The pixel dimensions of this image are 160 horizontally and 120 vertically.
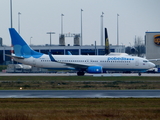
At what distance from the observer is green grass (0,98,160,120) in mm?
17781

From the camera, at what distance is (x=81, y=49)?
104 meters

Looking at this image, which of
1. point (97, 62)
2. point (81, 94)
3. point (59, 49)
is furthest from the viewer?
point (59, 49)

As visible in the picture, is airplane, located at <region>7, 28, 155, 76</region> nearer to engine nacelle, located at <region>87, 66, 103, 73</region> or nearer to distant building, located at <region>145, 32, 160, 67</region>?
engine nacelle, located at <region>87, 66, 103, 73</region>

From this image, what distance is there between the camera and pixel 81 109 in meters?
20.5

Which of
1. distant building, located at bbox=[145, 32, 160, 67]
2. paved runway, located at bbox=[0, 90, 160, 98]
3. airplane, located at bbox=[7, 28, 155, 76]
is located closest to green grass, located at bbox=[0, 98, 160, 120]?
paved runway, located at bbox=[0, 90, 160, 98]

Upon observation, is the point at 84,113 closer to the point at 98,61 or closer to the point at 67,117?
the point at 67,117

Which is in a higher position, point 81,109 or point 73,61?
point 73,61

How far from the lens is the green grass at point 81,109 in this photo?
58.3 feet

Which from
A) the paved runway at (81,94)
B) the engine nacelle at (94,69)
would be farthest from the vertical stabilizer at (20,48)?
the paved runway at (81,94)

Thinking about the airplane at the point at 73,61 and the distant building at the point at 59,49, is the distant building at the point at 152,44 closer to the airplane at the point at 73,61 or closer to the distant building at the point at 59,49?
Answer: the airplane at the point at 73,61

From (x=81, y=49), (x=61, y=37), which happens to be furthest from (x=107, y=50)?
(x=61, y=37)

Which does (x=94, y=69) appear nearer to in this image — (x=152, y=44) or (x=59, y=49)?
(x=152, y=44)

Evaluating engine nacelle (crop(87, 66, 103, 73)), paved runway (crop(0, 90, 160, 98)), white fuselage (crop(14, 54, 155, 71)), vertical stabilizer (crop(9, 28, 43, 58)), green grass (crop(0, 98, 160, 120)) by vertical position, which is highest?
vertical stabilizer (crop(9, 28, 43, 58))

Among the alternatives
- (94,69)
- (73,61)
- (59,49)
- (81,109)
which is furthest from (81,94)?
(59,49)
